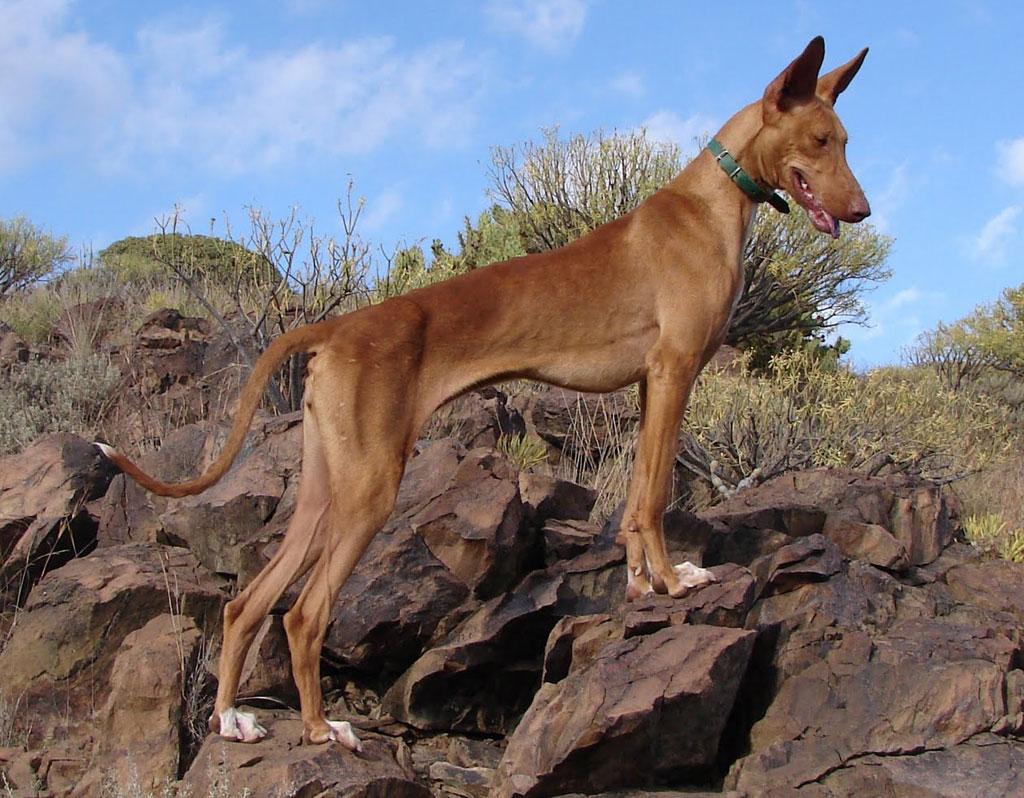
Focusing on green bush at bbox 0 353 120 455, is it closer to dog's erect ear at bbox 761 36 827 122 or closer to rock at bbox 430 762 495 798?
rock at bbox 430 762 495 798

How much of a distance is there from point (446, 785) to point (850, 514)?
3574 mm

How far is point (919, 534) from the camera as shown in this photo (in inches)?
303

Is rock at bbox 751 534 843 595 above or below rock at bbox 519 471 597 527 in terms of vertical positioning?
below

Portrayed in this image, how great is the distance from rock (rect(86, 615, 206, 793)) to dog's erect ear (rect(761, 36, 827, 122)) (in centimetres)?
453

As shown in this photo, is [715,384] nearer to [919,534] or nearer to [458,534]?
[919,534]

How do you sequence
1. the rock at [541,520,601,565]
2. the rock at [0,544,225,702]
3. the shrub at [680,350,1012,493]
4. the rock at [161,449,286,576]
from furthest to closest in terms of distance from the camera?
the shrub at [680,350,1012,493], the rock at [161,449,286,576], the rock at [541,520,601,565], the rock at [0,544,225,702]

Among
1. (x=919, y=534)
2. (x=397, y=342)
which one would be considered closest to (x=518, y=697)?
(x=397, y=342)

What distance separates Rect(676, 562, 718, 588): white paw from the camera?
19.5 feet

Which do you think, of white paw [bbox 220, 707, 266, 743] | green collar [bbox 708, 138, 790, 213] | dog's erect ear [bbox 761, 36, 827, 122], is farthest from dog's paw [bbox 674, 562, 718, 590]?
dog's erect ear [bbox 761, 36, 827, 122]

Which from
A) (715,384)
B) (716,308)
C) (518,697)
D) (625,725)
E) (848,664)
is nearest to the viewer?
(625,725)

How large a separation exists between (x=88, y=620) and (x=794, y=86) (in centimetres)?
527

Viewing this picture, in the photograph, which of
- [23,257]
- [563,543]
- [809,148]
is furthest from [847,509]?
[23,257]

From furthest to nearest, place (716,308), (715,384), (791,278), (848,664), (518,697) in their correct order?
(791,278), (715,384), (518,697), (716,308), (848,664)

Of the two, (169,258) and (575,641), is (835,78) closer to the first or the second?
(575,641)
